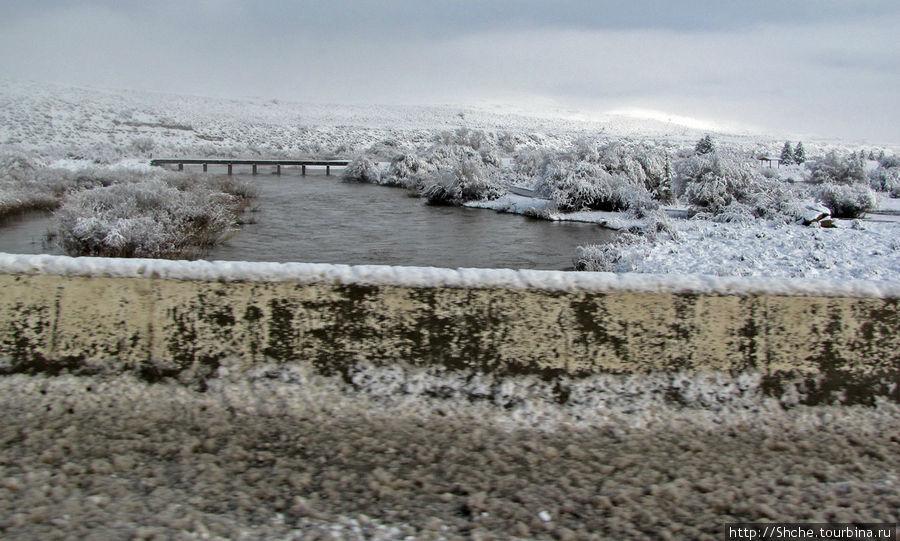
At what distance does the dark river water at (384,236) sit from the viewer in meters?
16.7

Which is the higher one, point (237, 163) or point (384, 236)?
point (237, 163)

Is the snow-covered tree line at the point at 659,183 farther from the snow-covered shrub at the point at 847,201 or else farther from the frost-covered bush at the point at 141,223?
the frost-covered bush at the point at 141,223

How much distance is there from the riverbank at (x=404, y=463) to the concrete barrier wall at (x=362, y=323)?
17cm

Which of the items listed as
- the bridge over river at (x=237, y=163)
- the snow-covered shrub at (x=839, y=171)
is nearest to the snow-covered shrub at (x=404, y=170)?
the bridge over river at (x=237, y=163)

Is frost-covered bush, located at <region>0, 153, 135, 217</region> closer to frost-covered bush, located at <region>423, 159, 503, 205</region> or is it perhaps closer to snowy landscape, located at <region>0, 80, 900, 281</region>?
snowy landscape, located at <region>0, 80, 900, 281</region>

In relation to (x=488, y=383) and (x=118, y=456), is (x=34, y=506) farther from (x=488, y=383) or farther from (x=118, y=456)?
(x=488, y=383)

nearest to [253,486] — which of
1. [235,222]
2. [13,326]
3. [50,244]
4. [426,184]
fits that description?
[13,326]

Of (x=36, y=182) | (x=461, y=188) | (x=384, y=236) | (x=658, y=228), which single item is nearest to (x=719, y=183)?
(x=658, y=228)

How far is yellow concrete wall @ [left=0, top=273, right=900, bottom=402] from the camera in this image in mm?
4461

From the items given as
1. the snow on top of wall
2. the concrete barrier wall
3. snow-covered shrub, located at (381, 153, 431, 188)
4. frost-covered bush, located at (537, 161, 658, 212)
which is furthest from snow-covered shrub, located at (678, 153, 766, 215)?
the concrete barrier wall

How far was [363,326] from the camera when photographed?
4.51 metres

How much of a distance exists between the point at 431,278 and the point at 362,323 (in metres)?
0.53

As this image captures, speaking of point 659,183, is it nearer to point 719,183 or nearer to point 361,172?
point 719,183

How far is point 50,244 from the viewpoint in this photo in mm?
16641
